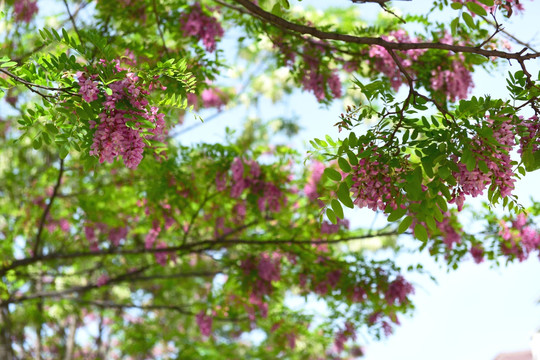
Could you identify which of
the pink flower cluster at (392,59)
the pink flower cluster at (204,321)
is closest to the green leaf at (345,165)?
the pink flower cluster at (392,59)

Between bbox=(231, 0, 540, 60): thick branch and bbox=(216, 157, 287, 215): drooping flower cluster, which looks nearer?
bbox=(231, 0, 540, 60): thick branch

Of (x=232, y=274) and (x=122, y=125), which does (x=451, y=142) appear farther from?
(x=232, y=274)

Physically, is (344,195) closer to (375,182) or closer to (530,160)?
(375,182)

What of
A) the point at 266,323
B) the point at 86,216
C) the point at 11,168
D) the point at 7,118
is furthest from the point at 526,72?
the point at 7,118

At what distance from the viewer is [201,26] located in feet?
18.6

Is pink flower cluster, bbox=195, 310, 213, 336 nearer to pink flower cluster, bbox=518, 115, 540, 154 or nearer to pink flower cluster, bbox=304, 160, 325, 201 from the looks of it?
pink flower cluster, bbox=304, 160, 325, 201

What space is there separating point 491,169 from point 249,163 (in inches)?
133

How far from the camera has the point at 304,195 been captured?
24.7ft

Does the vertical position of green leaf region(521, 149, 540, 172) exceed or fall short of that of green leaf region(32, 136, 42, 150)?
it falls short

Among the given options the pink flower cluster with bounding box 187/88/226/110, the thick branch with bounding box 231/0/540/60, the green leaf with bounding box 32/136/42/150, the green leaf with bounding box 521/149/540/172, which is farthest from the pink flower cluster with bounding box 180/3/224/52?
the pink flower cluster with bounding box 187/88/226/110

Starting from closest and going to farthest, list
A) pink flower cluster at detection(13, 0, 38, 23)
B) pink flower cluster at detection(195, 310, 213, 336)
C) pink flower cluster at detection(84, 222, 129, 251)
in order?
pink flower cluster at detection(13, 0, 38, 23) < pink flower cluster at detection(84, 222, 129, 251) < pink flower cluster at detection(195, 310, 213, 336)

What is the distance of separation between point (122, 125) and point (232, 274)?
12.3 feet

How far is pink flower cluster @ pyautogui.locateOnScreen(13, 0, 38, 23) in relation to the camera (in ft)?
22.3

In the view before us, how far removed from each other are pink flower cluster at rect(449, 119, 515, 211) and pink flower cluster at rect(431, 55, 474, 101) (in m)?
2.74
